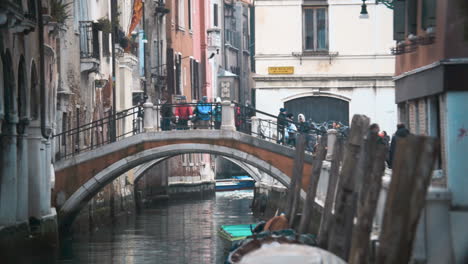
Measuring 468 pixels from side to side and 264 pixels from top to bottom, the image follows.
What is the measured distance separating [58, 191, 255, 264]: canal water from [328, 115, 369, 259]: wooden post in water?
5.91 metres

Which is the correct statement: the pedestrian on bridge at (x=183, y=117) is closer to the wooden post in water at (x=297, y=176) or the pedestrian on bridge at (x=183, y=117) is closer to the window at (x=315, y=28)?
the window at (x=315, y=28)

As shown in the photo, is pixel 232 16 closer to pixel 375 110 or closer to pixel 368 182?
pixel 375 110

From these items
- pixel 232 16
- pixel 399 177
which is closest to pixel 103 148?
pixel 399 177

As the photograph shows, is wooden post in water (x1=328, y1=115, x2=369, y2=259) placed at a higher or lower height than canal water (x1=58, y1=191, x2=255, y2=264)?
higher

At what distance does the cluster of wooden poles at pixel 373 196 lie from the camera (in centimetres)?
1159

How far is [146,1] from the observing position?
38.9m

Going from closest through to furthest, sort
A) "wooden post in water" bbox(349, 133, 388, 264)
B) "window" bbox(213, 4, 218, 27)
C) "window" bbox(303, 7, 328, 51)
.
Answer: "wooden post in water" bbox(349, 133, 388, 264), "window" bbox(303, 7, 328, 51), "window" bbox(213, 4, 218, 27)

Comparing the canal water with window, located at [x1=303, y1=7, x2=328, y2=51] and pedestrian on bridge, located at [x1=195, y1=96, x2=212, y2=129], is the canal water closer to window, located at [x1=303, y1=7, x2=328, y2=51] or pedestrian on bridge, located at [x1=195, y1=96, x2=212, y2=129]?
pedestrian on bridge, located at [x1=195, y1=96, x2=212, y2=129]

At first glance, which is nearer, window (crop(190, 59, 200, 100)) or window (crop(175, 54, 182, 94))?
window (crop(175, 54, 182, 94))

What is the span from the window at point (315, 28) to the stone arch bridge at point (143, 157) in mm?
5844

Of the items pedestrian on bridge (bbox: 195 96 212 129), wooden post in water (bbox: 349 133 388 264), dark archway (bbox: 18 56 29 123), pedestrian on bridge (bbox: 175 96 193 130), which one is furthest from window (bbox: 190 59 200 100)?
wooden post in water (bbox: 349 133 388 264)

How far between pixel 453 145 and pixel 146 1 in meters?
22.2

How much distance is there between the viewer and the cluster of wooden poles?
11.6 meters

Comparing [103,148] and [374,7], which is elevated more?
[374,7]
